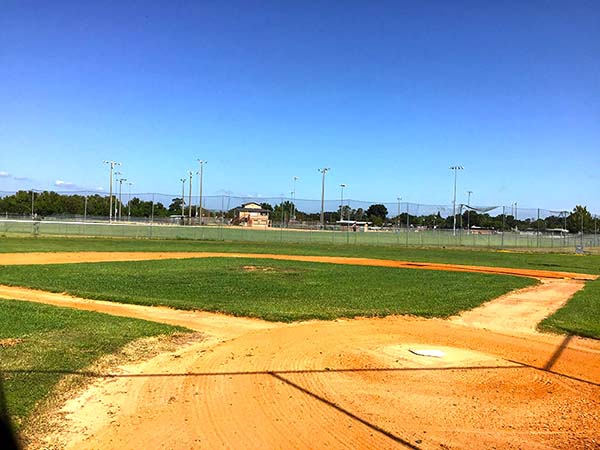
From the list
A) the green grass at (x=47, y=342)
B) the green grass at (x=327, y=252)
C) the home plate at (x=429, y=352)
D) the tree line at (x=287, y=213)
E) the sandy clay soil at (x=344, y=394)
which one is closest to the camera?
the sandy clay soil at (x=344, y=394)

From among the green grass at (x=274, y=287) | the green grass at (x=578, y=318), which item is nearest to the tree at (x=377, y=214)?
the green grass at (x=274, y=287)

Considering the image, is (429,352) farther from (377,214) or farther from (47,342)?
(377,214)

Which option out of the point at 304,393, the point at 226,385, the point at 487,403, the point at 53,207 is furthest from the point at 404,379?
the point at 53,207

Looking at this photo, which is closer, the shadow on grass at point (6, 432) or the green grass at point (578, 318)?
the shadow on grass at point (6, 432)

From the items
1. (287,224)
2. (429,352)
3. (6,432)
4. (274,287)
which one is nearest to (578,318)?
(429,352)

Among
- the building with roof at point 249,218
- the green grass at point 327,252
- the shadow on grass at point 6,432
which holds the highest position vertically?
the building with roof at point 249,218

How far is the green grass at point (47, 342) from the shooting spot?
4898 mm

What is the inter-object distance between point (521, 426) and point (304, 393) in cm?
219

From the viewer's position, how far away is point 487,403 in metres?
5.11

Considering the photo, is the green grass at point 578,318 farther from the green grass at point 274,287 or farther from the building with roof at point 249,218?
the building with roof at point 249,218

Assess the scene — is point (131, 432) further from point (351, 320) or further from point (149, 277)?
point (149, 277)

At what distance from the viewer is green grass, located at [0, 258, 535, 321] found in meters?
10.7

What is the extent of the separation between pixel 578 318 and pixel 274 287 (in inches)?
303

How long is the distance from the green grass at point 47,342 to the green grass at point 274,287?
2169 millimetres
